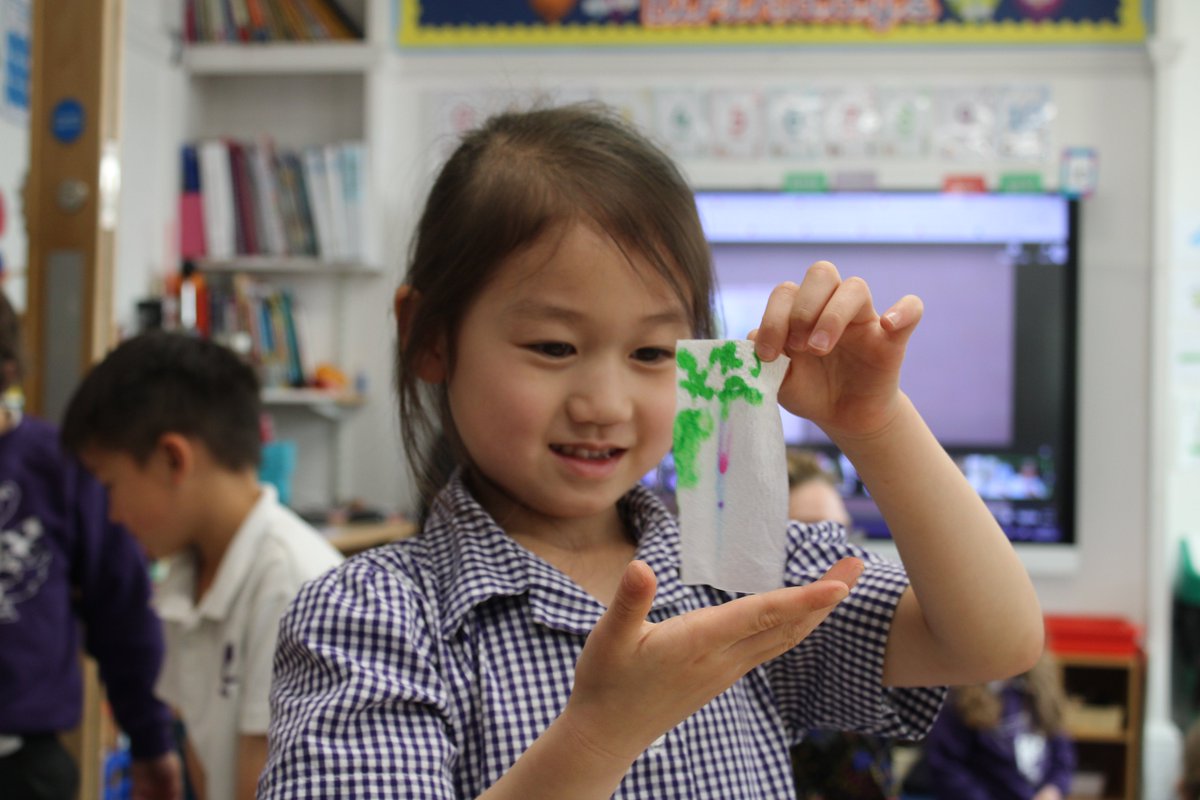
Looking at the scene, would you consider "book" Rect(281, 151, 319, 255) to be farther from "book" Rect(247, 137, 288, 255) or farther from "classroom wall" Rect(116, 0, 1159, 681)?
"classroom wall" Rect(116, 0, 1159, 681)

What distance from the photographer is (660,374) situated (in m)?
0.86

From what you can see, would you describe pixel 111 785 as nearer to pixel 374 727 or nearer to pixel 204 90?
pixel 374 727

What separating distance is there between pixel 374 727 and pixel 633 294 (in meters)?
0.33

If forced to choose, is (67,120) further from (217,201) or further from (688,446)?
(217,201)

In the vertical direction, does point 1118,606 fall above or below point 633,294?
below

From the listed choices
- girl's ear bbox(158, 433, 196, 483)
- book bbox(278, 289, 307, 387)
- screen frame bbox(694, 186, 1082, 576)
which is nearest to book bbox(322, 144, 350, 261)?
book bbox(278, 289, 307, 387)

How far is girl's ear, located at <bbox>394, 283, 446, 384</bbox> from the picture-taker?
938mm

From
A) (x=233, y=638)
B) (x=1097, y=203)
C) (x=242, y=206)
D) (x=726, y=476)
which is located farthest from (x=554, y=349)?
(x=1097, y=203)

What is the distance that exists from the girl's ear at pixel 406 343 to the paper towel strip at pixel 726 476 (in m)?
0.22

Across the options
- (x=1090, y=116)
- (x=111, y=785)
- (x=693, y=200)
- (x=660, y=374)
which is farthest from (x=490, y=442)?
(x=1090, y=116)

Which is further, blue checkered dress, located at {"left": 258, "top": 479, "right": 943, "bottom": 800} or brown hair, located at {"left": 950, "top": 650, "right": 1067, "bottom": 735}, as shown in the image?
brown hair, located at {"left": 950, "top": 650, "right": 1067, "bottom": 735}

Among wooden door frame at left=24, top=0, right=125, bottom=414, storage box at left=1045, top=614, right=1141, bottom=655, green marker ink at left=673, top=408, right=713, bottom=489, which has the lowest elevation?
storage box at left=1045, top=614, right=1141, bottom=655

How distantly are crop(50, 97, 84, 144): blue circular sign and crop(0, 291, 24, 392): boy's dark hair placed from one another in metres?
0.29

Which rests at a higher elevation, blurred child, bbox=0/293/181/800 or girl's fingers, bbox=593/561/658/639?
girl's fingers, bbox=593/561/658/639
